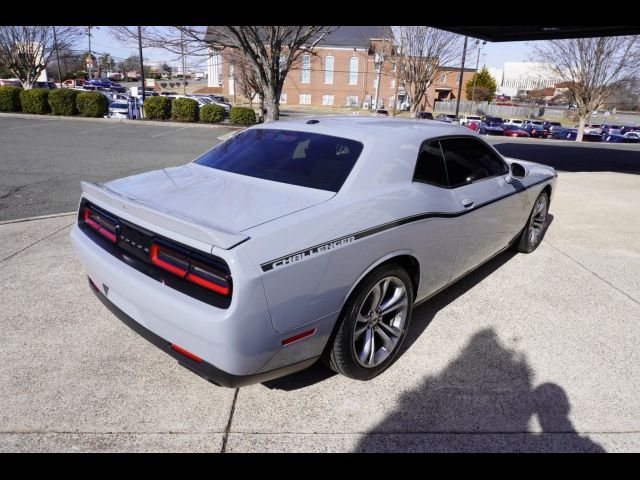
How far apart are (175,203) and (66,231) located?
11.8ft

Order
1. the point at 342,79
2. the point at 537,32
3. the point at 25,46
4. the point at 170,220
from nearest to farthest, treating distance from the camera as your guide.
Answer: the point at 170,220 < the point at 537,32 < the point at 25,46 < the point at 342,79

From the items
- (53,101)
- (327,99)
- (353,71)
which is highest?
(353,71)

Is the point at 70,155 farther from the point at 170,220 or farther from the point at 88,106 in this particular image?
the point at 88,106

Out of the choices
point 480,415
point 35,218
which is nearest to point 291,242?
point 480,415

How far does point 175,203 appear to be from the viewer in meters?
2.51

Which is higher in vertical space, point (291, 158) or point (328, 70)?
point (328, 70)

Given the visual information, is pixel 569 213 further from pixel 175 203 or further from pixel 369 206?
pixel 175 203

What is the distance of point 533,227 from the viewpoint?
17.1ft

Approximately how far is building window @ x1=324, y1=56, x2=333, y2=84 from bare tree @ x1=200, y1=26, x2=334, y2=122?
43.8 meters

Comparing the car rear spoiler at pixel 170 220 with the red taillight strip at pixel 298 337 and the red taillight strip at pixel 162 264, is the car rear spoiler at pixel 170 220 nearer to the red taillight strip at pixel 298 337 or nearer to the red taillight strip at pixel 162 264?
the red taillight strip at pixel 162 264

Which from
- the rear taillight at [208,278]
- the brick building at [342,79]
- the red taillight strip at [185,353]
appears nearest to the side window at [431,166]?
the rear taillight at [208,278]

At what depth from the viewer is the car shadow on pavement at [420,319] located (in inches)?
111

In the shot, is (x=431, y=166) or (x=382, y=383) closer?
(x=382, y=383)

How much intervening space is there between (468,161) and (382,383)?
6.47 feet
